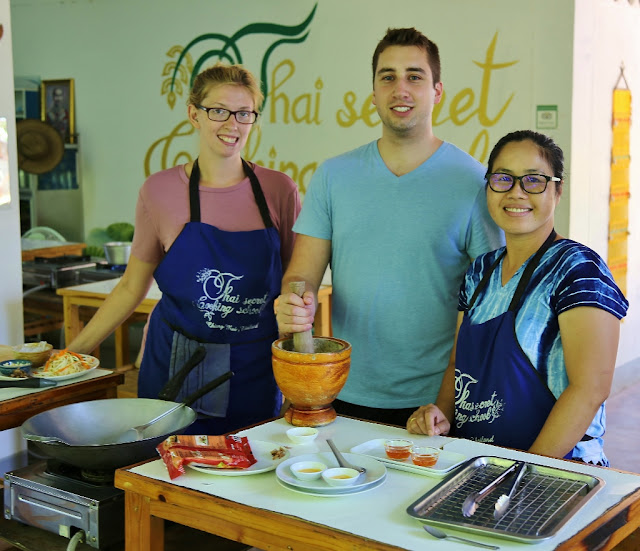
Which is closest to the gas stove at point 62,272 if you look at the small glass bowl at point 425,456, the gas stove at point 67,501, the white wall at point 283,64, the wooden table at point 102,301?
the wooden table at point 102,301

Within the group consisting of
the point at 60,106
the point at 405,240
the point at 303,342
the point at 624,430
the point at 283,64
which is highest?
the point at 283,64

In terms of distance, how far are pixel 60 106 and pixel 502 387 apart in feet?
23.1

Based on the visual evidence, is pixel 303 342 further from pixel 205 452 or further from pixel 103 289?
pixel 103 289

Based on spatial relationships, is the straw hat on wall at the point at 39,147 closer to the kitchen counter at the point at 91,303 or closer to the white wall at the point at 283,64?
the white wall at the point at 283,64

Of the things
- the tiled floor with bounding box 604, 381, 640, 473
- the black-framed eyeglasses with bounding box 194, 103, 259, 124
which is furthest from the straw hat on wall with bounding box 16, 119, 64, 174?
the black-framed eyeglasses with bounding box 194, 103, 259, 124

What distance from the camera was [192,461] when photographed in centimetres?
176

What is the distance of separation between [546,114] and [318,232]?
3196 mm

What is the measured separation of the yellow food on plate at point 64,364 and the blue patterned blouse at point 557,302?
140 centimetres

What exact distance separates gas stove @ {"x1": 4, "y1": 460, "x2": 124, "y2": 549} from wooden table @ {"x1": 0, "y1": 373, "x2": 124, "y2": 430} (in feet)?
1.44

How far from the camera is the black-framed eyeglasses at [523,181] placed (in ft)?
6.90

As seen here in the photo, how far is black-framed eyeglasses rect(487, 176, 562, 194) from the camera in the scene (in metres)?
2.10

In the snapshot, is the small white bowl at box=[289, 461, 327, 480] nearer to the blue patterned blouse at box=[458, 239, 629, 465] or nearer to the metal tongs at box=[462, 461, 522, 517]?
the metal tongs at box=[462, 461, 522, 517]

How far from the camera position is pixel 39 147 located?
787cm

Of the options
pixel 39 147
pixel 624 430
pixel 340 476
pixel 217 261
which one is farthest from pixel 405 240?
pixel 39 147
